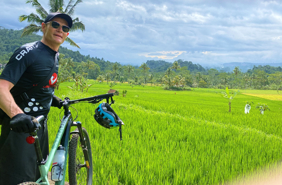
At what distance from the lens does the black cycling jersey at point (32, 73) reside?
1346mm

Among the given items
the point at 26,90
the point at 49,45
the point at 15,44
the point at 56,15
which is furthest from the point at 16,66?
the point at 15,44

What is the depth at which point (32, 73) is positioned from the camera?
1.50 meters

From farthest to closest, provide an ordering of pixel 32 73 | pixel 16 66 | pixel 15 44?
1. pixel 15 44
2. pixel 32 73
3. pixel 16 66

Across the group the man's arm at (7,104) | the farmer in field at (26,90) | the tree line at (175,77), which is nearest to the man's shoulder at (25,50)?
the farmer in field at (26,90)

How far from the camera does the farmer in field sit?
1.35 m

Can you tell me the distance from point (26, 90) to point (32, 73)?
0.16 metres

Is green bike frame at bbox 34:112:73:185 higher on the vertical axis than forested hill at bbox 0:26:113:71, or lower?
lower

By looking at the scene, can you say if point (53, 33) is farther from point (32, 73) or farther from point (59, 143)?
point (59, 143)

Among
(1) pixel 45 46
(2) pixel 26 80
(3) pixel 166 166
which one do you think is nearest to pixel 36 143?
(2) pixel 26 80

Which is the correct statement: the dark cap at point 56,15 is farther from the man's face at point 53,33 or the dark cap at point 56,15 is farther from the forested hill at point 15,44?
the forested hill at point 15,44

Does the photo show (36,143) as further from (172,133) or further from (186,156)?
(172,133)

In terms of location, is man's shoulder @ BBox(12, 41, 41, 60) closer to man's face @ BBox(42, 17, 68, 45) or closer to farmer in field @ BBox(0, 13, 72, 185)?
farmer in field @ BBox(0, 13, 72, 185)

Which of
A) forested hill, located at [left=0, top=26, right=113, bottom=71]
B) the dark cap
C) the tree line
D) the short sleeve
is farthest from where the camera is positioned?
forested hill, located at [left=0, top=26, right=113, bottom=71]

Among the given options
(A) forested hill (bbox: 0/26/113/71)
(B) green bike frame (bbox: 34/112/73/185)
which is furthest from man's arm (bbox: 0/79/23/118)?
(A) forested hill (bbox: 0/26/113/71)
